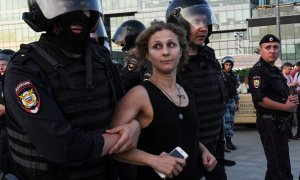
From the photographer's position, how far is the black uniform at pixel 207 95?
11.0 feet

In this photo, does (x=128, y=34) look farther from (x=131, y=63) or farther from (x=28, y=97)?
(x=28, y=97)

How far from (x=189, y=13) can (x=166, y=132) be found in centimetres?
143

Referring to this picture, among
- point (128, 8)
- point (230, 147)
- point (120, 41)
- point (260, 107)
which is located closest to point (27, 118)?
point (120, 41)

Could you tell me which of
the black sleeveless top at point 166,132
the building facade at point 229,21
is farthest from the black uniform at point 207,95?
the building facade at point 229,21

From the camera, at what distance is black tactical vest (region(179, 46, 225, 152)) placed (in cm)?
335

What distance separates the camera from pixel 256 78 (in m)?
5.25

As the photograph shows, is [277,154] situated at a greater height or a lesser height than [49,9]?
lesser

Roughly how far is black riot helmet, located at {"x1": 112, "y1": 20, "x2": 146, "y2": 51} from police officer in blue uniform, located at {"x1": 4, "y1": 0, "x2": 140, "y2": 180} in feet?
8.84

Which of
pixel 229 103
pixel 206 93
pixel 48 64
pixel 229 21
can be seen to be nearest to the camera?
pixel 48 64

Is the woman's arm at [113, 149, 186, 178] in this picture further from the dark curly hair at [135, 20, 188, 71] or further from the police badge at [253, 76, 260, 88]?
the police badge at [253, 76, 260, 88]

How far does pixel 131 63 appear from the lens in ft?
11.5

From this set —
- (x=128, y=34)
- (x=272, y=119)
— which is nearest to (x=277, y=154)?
(x=272, y=119)

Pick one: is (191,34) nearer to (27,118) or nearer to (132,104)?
(132,104)

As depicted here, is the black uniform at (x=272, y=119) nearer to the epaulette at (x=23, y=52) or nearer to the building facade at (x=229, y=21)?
the epaulette at (x=23, y=52)
